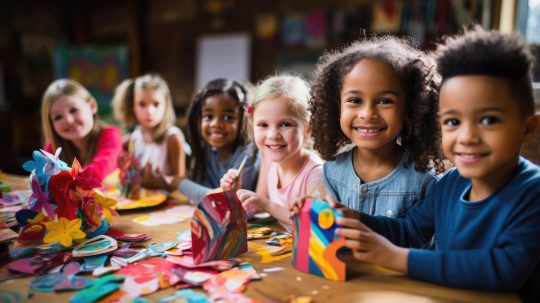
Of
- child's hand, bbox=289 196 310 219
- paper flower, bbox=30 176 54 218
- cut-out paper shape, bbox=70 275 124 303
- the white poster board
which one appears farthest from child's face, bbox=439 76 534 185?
the white poster board

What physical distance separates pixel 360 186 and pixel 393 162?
106mm

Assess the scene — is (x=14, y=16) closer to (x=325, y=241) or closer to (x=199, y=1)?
(x=199, y=1)

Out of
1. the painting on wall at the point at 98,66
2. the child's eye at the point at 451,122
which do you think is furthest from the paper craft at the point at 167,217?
the painting on wall at the point at 98,66

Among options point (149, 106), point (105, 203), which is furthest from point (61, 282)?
point (149, 106)

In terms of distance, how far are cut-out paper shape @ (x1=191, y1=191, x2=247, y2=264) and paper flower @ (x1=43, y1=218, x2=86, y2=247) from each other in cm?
31

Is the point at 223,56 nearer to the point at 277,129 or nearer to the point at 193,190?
the point at 193,190

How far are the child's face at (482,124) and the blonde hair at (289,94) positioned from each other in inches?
19.6

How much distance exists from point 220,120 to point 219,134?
0.16 feet

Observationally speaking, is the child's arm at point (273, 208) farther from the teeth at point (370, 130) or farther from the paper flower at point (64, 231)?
the paper flower at point (64, 231)

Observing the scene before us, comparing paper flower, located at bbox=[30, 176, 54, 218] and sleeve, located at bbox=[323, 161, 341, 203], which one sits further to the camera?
sleeve, located at bbox=[323, 161, 341, 203]

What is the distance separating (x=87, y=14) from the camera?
452 centimetres

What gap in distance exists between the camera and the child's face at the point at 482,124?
27.6 inches

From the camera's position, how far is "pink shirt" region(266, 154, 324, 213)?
46.6 inches

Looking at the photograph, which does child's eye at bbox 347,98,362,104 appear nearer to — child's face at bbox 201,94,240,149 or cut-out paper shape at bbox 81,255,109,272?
child's face at bbox 201,94,240,149
